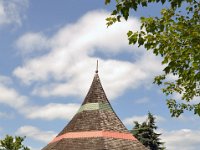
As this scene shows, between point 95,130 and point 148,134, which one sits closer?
point 95,130

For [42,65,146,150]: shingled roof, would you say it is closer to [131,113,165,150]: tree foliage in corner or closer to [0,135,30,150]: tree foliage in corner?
[0,135,30,150]: tree foliage in corner

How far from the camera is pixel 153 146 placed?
44062 mm

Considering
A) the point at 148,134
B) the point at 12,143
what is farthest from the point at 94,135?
the point at 148,134

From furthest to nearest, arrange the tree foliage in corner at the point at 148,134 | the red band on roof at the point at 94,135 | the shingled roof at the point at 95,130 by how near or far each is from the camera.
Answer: the tree foliage in corner at the point at 148,134, the red band on roof at the point at 94,135, the shingled roof at the point at 95,130

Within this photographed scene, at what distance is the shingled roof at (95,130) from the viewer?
24.2 metres

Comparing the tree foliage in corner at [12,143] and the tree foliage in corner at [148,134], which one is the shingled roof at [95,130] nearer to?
the tree foliage in corner at [12,143]

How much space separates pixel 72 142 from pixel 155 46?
1522 cm

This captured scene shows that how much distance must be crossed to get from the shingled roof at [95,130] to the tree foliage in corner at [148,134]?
52.7 ft

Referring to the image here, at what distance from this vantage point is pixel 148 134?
4391 centimetres

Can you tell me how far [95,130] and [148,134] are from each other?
1988 centimetres

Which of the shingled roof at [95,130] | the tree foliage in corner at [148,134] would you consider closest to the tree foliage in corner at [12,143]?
the shingled roof at [95,130]

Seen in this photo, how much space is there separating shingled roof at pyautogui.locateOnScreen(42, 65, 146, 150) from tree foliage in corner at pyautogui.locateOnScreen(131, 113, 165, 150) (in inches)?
633

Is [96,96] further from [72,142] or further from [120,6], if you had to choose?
[120,6]

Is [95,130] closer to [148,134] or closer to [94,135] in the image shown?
[94,135]
